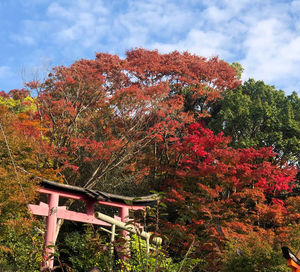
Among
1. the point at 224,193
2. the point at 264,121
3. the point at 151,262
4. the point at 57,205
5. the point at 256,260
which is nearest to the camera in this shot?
the point at 151,262

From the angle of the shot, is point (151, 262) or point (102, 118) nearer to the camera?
point (151, 262)

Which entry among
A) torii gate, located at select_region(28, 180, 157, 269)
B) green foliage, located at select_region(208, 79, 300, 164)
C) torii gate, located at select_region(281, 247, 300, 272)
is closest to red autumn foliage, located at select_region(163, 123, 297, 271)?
torii gate, located at select_region(28, 180, 157, 269)

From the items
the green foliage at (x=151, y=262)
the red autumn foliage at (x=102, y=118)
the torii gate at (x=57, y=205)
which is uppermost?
the red autumn foliage at (x=102, y=118)

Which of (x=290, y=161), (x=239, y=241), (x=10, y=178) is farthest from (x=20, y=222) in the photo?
(x=290, y=161)

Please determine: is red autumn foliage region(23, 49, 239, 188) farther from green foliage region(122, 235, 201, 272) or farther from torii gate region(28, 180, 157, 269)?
green foliage region(122, 235, 201, 272)


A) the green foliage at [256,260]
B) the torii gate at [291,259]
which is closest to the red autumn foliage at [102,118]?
the green foliage at [256,260]

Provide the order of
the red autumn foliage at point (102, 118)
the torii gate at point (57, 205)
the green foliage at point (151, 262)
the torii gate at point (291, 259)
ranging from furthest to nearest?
the red autumn foliage at point (102, 118) → the torii gate at point (57, 205) → the torii gate at point (291, 259) → the green foliage at point (151, 262)

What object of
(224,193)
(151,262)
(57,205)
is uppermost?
(224,193)

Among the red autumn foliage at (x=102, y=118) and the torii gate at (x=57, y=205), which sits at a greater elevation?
the red autumn foliage at (x=102, y=118)

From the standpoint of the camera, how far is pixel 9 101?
21.7 meters

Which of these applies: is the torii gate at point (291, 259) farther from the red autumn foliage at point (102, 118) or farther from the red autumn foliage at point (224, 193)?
the red autumn foliage at point (102, 118)

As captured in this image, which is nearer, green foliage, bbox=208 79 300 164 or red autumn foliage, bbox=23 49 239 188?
red autumn foliage, bbox=23 49 239 188

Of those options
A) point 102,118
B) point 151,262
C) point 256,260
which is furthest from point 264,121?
point 151,262

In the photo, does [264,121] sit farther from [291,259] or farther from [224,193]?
[291,259]
